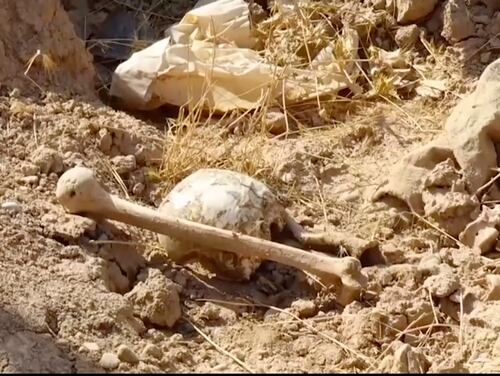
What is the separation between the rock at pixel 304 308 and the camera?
3.13 meters

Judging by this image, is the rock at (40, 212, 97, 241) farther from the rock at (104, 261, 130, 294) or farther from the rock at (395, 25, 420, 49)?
the rock at (395, 25, 420, 49)

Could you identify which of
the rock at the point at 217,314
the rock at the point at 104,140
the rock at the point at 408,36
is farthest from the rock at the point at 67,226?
the rock at the point at 408,36

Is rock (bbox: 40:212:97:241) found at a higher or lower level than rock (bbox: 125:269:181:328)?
higher

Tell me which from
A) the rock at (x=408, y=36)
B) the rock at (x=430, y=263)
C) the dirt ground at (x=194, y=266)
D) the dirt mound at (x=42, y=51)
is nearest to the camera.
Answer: the dirt ground at (x=194, y=266)

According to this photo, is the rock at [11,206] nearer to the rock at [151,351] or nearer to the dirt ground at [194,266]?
the dirt ground at [194,266]

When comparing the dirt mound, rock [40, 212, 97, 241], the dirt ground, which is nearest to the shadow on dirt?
the dirt ground

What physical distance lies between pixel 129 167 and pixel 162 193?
0.12 m

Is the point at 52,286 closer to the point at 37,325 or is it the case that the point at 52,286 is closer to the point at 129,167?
the point at 37,325

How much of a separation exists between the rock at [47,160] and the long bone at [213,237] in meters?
0.18

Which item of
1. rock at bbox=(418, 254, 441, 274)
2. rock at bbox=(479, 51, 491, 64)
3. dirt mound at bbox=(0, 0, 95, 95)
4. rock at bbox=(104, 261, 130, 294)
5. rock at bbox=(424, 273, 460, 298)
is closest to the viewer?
rock at bbox=(104, 261, 130, 294)

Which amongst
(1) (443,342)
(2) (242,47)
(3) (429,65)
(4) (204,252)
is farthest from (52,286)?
(3) (429,65)

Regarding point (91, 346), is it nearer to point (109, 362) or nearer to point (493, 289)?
point (109, 362)

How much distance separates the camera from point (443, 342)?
121 inches

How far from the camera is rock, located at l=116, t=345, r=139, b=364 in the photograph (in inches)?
108
